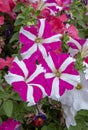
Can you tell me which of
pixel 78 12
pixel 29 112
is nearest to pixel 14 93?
pixel 29 112

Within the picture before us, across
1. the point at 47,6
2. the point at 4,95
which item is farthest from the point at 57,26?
the point at 4,95

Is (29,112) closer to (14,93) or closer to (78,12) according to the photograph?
(14,93)

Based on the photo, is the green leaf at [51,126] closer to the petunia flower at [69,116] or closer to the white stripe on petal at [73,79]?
the petunia flower at [69,116]

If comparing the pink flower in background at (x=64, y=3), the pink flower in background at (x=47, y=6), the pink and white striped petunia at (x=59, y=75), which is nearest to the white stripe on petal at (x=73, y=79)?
the pink and white striped petunia at (x=59, y=75)

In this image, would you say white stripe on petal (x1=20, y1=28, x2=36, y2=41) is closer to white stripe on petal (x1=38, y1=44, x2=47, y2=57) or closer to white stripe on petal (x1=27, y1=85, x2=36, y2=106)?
white stripe on petal (x1=38, y1=44, x2=47, y2=57)

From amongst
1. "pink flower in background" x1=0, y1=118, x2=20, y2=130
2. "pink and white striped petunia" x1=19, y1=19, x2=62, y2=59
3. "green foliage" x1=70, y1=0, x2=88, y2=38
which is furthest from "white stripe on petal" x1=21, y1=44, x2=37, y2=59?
"green foliage" x1=70, y1=0, x2=88, y2=38
